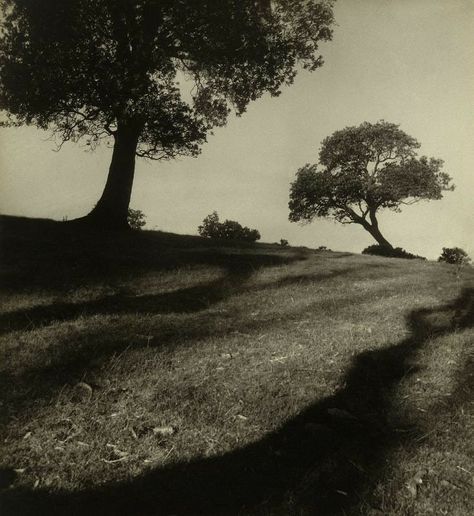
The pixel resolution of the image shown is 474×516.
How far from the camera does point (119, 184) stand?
19656 mm

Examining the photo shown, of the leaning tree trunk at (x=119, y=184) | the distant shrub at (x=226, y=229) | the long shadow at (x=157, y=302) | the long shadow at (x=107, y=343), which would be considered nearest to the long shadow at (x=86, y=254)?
the long shadow at (x=157, y=302)

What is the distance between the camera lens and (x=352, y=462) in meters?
4.52

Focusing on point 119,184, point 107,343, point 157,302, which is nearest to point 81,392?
point 107,343

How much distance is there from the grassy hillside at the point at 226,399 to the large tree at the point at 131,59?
9.87 m

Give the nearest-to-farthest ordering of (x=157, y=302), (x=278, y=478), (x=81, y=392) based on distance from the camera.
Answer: (x=278, y=478)
(x=81, y=392)
(x=157, y=302)

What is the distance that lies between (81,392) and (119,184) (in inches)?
613

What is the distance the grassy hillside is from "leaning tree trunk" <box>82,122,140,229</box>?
8474 mm

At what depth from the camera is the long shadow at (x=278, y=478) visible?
3775 millimetres

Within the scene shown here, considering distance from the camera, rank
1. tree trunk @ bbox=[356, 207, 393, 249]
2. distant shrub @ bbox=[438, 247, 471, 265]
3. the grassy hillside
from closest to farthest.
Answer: the grassy hillside
distant shrub @ bbox=[438, 247, 471, 265]
tree trunk @ bbox=[356, 207, 393, 249]

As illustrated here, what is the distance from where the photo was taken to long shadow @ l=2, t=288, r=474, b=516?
3.78 m

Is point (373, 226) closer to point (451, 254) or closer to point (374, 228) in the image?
point (374, 228)

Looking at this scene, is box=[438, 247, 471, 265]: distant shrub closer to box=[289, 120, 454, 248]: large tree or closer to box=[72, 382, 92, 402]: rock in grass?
box=[289, 120, 454, 248]: large tree

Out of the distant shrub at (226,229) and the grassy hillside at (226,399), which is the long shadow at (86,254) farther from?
the distant shrub at (226,229)

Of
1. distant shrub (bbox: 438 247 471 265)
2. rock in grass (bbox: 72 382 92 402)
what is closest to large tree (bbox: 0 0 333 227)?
rock in grass (bbox: 72 382 92 402)
